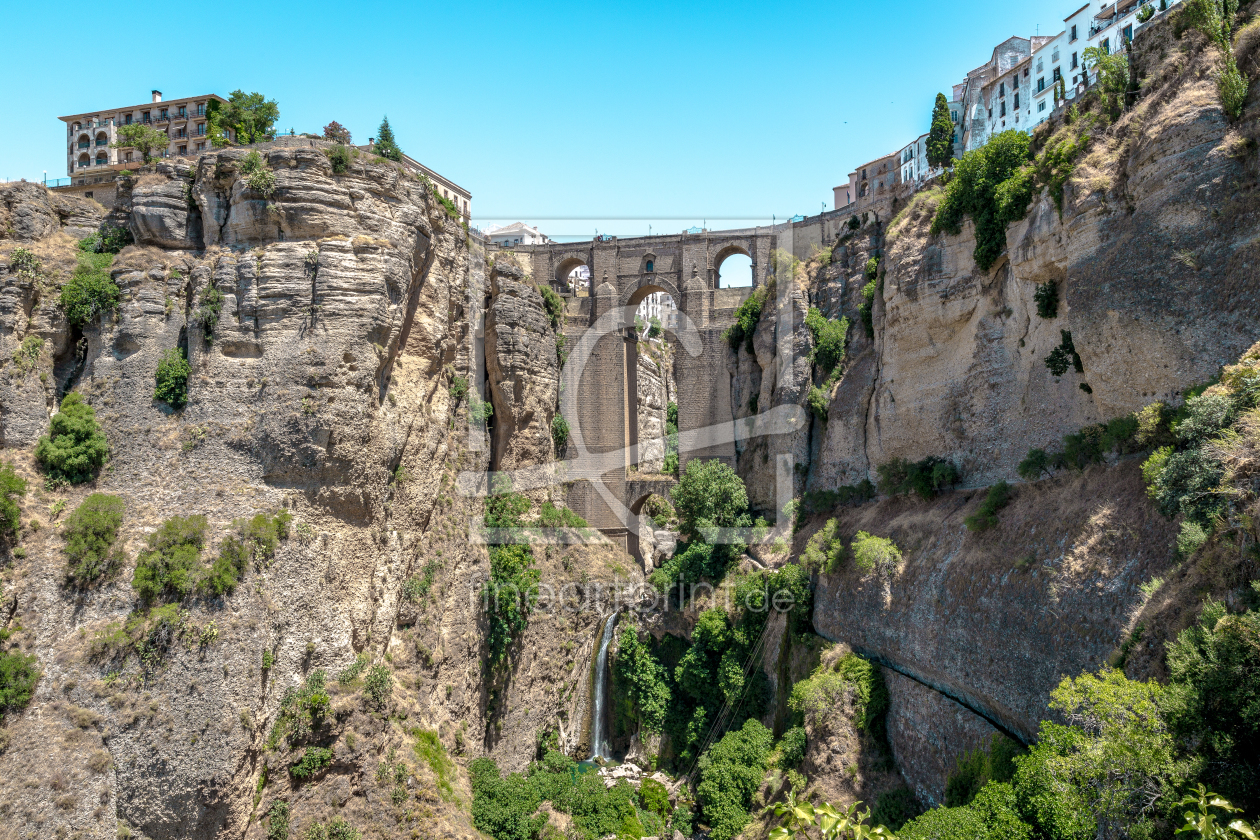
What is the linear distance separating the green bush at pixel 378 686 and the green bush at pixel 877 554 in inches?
613

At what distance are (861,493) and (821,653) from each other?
21.7 feet

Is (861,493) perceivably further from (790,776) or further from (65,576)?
(65,576)

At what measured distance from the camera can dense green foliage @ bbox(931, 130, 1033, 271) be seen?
Answer: 24.2 m

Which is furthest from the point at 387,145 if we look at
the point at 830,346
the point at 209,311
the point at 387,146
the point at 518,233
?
the point at 518,233

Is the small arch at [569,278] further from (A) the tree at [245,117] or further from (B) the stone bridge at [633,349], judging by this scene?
(A) the tree at [245,117]

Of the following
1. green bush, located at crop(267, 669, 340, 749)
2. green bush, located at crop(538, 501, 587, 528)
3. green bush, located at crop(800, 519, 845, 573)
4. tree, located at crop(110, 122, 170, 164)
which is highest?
tree, located at crop(110, 122, 170, 164)

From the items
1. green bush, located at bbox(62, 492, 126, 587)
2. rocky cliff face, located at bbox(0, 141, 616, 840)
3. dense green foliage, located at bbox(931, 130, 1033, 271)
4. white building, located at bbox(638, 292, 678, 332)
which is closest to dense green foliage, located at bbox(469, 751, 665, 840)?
rocky cliff face, located at bbox(0, 141, 616, 840)

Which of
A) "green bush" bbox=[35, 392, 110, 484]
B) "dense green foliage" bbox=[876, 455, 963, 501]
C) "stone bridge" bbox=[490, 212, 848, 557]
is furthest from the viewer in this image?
"stone bridge" bbox=[490, 212, 848, 557]

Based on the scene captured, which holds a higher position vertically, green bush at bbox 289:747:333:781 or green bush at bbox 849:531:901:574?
green bush at bbox 849:531:901:574

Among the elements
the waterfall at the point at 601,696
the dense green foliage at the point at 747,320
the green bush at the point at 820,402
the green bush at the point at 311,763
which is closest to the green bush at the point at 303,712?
the green bush at the point at 311,763

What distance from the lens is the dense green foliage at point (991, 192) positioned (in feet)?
79.3

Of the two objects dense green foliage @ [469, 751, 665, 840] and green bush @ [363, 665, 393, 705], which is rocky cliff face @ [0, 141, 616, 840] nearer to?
green bush @ [363, 665, 393, 705]

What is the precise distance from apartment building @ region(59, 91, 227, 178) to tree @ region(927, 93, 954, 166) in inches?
1597

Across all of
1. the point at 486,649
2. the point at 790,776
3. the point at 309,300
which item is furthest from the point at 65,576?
the point at 790,776
